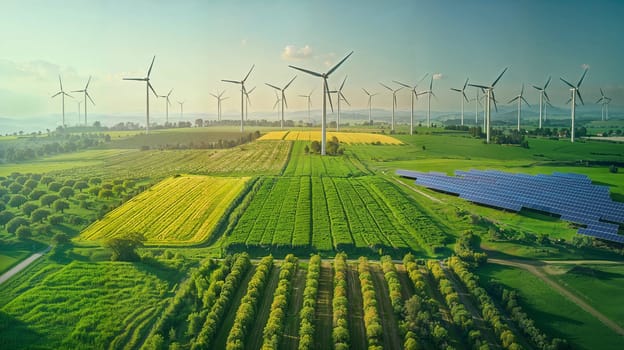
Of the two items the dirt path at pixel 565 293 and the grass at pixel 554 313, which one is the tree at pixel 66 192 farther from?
the dirt path at pixel 565 293

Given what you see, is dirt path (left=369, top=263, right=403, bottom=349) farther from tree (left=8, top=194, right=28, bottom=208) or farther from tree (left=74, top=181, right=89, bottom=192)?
tree (left=8, top=194, right=28, bottom=208)

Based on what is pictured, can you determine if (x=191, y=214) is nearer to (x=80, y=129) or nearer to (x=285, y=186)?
(x=285, y=186)

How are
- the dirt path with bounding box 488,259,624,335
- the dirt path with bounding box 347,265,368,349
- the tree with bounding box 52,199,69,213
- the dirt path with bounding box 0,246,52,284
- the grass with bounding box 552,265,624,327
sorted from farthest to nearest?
the tree with bounding box 52,199,69,213 → the dirt path with bounding box 0,246,52,284 → the grass with bounding box 552,265,624,327 → the dirt path with bounding box 488,259,624,335 → the dirt path with bounding box 347,265,368,349

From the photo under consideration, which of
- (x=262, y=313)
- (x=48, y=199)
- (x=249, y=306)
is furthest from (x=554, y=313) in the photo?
(x=48, y=199)

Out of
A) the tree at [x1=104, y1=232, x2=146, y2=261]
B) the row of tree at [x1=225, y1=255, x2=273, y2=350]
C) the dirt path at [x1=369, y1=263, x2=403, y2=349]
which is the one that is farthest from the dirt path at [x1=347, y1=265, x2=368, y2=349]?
the tree at [x1=104, y1=232, x2=146, y2=261]

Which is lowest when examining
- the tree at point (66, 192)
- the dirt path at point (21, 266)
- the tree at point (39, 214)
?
the dirt path at point (21, 266)

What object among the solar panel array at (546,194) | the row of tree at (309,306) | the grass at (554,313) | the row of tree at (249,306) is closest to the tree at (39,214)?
the row of tree at (249,306)

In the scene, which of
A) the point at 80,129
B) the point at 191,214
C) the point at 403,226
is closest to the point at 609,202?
the point at 403,226
